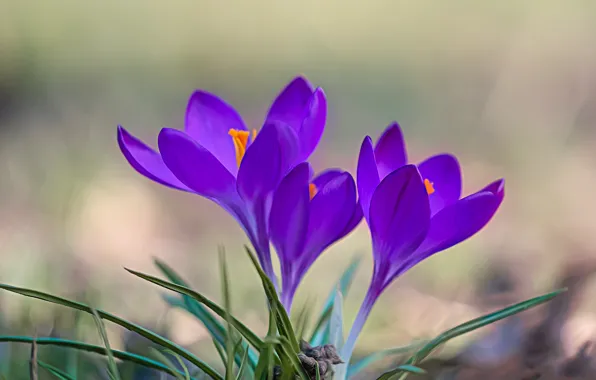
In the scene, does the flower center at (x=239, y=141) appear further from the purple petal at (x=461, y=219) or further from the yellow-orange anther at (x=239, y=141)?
the purple petal at (x=461, y=219)

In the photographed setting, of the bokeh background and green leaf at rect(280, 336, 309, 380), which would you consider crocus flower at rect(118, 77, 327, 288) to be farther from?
the bokeh background

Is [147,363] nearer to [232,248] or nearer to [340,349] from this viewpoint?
[340,349]

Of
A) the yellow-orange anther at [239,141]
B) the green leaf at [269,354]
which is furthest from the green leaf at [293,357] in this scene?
the yellow-orange anther at [239,141]

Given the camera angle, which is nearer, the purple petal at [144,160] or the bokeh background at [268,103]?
the purple petal at [144,160]

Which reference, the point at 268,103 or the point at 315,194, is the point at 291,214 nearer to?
the point at 315,194

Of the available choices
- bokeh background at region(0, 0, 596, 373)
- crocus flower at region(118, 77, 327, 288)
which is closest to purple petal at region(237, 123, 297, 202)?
crocus flower at region(118, 77, 327, 288)

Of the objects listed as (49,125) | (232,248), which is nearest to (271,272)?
(232,248)

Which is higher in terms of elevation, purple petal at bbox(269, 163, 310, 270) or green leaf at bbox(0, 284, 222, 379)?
purple petal at bbox(269, 163, 310, 270)
